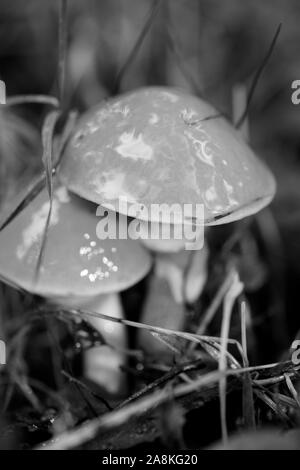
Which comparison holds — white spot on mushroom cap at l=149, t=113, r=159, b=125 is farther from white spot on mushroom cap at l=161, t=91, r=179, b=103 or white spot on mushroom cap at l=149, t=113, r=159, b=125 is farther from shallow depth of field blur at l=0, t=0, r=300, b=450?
shallow depth of field blur at l=0, t=0, r=300, b=450

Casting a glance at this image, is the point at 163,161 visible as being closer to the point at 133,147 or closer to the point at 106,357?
the point at 133,147

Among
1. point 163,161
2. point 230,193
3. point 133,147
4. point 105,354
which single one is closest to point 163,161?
point 163,161

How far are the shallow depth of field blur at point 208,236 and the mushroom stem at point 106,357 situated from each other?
0.07 meters

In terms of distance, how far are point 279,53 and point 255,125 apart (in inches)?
22.9

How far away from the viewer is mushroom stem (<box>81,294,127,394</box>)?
6.10 feet

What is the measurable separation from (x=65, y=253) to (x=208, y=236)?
107cm

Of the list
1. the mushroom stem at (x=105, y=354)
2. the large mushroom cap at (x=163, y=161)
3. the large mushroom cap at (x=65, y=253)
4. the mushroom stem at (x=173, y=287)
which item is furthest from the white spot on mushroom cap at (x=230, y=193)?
the mushroom stem at (x=105, y=354)

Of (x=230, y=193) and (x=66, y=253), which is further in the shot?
(x=66, y=253)

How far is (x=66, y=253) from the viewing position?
157 centimetres

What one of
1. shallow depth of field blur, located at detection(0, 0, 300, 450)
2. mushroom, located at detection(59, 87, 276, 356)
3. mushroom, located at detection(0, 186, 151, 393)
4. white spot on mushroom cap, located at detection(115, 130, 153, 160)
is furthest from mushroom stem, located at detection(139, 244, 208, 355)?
white spot on mushroom cap, located at detection(115, 130, 153, 160)

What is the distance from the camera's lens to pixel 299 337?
5.27 ft

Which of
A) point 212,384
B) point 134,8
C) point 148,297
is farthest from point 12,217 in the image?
point 134,8

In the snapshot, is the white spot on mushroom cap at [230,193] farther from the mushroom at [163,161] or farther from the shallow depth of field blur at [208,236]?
the shallow depth of field blur at [208,236]

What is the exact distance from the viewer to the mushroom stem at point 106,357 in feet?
6.10
